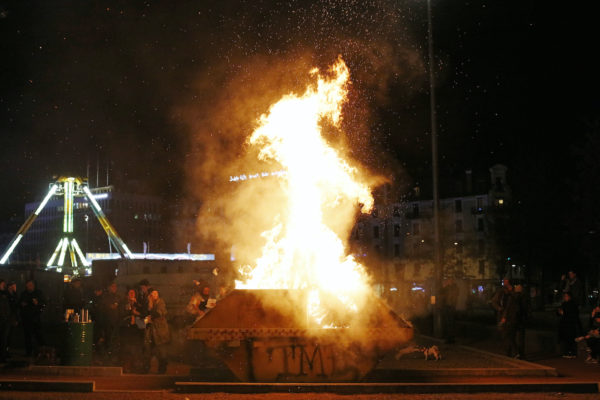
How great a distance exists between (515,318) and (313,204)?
16.9ft

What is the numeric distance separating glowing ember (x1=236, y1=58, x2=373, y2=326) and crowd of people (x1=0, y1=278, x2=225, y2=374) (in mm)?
1801

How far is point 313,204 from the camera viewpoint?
537 inches

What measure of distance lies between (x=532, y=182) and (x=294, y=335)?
122 ft

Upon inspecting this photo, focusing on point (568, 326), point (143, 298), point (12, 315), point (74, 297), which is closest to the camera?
point (143, 298)

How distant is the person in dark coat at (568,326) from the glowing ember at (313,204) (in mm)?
5210

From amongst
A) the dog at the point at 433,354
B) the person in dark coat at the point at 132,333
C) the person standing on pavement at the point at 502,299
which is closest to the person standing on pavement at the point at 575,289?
the person standing on pavement at the point at 502,299

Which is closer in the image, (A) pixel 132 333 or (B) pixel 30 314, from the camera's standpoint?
(A) pixel 132 333

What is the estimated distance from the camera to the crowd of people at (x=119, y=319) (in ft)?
42.7

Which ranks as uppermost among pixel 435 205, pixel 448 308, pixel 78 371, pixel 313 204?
pixel 435 205

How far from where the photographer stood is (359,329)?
10633 millimetres

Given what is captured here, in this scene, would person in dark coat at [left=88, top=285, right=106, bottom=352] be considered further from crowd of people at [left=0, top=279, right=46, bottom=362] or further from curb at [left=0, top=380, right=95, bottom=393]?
curb at [left=0, top=380, right=95, bottom=393]

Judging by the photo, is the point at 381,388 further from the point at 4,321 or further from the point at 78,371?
the point at 4,321

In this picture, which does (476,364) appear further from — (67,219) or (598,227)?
(67,219)

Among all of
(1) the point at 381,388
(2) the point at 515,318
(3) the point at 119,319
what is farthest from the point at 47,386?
(2) the point at 515,318
